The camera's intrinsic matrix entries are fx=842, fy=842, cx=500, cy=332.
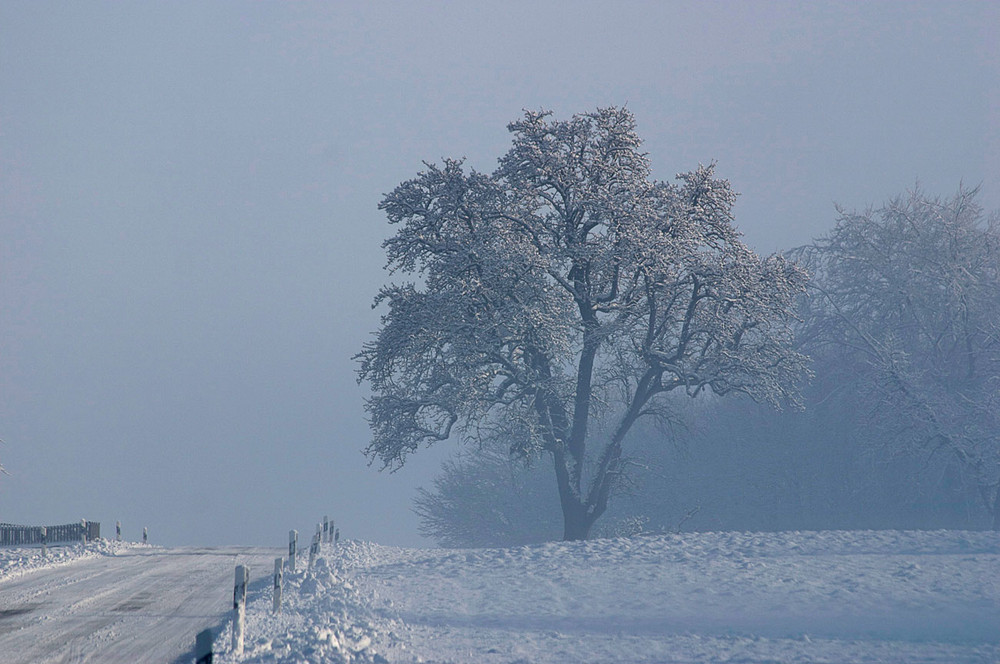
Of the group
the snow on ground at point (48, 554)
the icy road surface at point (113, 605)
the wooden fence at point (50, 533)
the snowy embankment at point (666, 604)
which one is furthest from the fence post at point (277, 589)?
the wooden fence at point (50, 533)

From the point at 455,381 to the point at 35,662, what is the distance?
16.3 meters

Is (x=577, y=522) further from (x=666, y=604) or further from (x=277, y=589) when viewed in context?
(x=277, y=589)

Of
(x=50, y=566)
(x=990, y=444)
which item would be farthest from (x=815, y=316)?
(x=50, y=566)

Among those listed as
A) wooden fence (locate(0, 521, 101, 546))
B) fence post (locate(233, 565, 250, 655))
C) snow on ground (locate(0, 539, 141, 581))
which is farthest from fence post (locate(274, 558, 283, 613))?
wooden fence (locate(0, 521, 101, 546))

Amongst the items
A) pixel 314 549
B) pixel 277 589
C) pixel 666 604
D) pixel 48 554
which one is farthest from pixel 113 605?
pixel 48 554

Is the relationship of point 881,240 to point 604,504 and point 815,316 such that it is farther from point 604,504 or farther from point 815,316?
point 604,504

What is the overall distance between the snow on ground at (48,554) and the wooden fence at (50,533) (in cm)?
48

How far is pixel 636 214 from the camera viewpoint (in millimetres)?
24969

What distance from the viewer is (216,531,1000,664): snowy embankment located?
37.1 ft

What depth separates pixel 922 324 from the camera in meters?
35.3

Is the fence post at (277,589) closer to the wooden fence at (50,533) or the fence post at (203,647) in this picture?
the fence post at (203,647)

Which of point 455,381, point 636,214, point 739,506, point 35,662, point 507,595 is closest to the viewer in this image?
point 35,662

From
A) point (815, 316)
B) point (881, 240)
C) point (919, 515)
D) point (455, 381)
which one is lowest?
point (919, 515)

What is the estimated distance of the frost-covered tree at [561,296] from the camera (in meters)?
25.1
